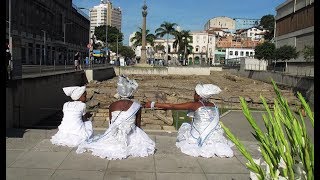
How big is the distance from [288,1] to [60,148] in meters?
61.0

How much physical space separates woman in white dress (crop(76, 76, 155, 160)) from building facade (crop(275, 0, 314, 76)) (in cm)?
4115

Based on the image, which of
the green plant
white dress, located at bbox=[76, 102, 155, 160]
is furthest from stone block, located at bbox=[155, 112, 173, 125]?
the green plant

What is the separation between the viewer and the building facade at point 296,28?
5033 cm

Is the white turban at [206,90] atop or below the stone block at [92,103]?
atop

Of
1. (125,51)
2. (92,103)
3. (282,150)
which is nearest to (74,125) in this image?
(282,150)

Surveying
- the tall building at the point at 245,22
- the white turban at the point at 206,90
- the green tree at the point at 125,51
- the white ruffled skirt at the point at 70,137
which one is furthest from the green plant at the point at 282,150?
the tall building at the point at 245,22

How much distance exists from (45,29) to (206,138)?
56311 mm

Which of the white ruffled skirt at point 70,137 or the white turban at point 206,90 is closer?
the white turban at point 206,90

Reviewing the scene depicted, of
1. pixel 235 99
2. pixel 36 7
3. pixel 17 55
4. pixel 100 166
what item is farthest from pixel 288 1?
pixel 100 166

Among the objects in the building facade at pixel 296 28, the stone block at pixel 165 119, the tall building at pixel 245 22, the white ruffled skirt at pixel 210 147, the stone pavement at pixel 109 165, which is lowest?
the stone block at pixel 165 119

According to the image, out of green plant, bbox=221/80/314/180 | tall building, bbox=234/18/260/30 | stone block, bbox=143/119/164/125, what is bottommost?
stone block, bbox=143/119/164/125

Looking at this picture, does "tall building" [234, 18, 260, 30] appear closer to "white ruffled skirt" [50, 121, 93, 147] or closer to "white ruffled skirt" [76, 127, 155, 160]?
"white ruffled skirt" [50, 121, 93, 147]

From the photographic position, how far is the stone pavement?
19.9 ft

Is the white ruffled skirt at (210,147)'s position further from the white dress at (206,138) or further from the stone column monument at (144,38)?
the stone column monument at (144,38)
